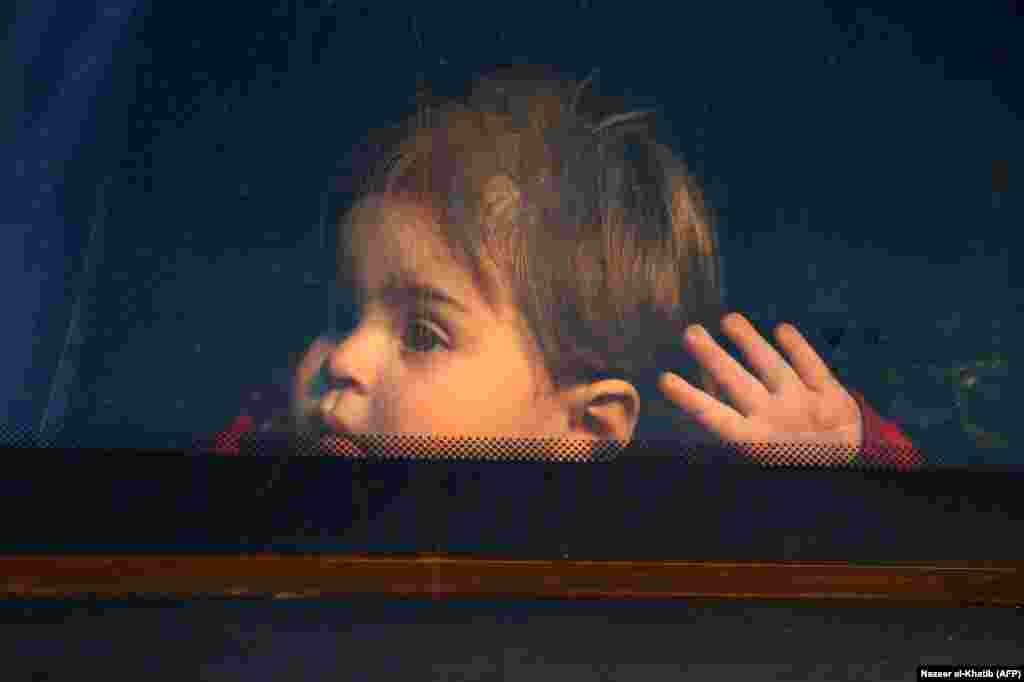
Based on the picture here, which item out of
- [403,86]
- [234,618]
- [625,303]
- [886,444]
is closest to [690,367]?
[625,303]

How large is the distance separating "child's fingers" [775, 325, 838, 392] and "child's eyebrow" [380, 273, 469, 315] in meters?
0.69

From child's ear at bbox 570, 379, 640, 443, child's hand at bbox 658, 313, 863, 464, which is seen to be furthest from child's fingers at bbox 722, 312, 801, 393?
child's ear at bbox 570, 379, 640, 443

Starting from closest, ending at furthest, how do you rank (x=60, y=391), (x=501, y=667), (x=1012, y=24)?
(x=501, y=667) < (x=60, y=391) < (x=1012, y=24)

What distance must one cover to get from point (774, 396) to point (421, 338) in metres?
0.77

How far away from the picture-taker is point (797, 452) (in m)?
2.87

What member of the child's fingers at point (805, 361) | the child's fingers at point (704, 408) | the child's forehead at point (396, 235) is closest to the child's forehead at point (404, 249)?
the child's forehead at point (396, 235)

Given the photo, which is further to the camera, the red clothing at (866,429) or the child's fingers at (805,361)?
the child's fingers at (805,361)

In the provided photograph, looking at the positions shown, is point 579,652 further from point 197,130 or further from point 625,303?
point 197,130

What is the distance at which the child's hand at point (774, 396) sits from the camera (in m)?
2.86

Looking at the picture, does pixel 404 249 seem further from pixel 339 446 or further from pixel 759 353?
pixel 759 353

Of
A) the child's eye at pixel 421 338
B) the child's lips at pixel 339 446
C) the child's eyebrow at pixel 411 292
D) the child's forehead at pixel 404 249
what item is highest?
the child's forehead at pixel 404 249

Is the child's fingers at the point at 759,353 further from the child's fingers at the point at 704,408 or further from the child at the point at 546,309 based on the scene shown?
the child's fingers at the point at 704,408

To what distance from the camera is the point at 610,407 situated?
284 cm

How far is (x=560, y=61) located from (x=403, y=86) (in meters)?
0.35
